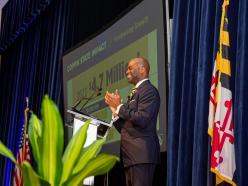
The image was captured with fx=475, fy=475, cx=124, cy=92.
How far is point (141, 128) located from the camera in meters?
3.52

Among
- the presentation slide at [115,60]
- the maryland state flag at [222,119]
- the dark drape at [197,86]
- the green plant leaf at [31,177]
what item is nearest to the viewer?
the green plant leaf at [31,177]

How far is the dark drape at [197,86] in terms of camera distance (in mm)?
3176

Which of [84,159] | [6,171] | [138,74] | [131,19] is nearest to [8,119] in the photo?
[6,171]

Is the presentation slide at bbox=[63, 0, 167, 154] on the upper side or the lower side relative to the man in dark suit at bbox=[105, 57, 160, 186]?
upper

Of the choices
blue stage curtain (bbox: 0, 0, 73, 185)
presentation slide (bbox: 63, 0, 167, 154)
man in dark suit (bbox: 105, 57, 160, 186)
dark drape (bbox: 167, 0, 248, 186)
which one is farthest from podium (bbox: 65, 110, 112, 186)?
blue stage curtain (bbox: 0, 0, 73, 185)

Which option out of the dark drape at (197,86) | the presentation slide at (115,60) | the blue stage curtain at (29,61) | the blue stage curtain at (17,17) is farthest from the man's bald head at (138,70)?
the blue stage curtain at (17,17)

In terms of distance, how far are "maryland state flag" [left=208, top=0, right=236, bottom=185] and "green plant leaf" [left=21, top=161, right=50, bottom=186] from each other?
2012mm

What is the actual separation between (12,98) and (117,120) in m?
5.05

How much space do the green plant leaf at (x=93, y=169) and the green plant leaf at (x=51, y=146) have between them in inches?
1.4

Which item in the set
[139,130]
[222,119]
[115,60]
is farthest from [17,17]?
[222,119]

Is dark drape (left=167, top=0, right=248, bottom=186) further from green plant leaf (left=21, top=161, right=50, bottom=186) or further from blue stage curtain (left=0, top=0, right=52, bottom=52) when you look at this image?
blue stage curtain (left=0, top=0, right=52, bottom=52)

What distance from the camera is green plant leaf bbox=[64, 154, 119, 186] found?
3.58 feet

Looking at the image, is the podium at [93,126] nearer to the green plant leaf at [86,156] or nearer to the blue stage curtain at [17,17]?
the green plant leaf at [86,156]

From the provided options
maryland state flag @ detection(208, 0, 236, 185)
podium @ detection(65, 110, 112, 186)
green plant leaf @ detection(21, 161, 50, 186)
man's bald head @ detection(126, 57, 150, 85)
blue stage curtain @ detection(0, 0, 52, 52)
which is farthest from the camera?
blue stage curtain @ detection(0, 0, 52, 52)
